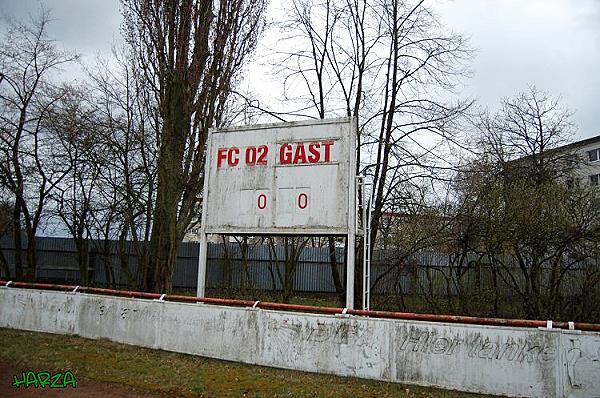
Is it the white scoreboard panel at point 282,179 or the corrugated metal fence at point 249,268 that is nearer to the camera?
the white scoreboard panel at point 282,179

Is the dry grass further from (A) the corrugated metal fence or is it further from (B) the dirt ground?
(A) the corrugated metal fence

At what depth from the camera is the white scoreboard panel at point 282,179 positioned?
32.7ft

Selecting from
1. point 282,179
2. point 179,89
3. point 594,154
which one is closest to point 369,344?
point 282,179

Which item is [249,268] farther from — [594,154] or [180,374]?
[594,154]

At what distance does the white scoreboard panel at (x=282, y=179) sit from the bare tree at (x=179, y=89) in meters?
3.20

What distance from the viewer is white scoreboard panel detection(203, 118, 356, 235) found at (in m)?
9.98

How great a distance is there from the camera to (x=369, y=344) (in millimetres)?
7859

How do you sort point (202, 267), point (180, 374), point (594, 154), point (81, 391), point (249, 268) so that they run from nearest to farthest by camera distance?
point (81, 391) → point (180, 374) → point (202, 267) → point (249, 268) → point (594, 154)

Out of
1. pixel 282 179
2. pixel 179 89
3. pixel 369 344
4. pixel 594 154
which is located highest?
pixel 594 154

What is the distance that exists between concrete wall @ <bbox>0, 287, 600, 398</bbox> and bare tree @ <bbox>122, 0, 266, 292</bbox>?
3.67 m

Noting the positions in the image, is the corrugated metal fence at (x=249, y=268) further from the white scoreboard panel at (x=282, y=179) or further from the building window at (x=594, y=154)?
the building window at (x=594, y=154)

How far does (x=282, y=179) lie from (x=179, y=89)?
5553mm

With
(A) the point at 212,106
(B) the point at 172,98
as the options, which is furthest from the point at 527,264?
(B) the point at 172,98

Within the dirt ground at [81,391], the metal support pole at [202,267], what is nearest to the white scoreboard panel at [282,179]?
the metal support pole at [202,267]
